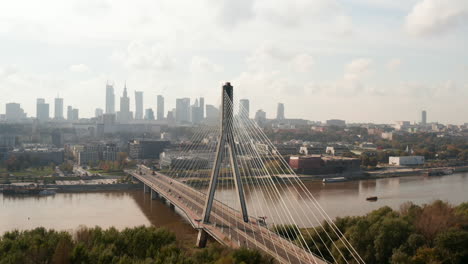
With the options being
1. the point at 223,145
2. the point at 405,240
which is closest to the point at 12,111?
the point at 223,145

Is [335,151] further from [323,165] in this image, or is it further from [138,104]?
[138,104]

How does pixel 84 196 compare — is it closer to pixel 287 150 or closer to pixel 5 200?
pixel 5 200

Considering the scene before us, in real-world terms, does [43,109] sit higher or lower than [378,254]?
higher

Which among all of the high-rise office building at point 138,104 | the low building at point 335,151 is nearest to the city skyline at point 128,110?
the high-rise office building at point 138,104

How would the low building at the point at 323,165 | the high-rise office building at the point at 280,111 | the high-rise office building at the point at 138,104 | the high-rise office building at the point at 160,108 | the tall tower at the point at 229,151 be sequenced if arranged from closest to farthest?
the tall tower at the point at 229,151, the low building at the point at 323,165, the high-rise office building at the point at 160,108, the high-rise office building at the point at 138,104, the high-rise office building at the point at 280,111

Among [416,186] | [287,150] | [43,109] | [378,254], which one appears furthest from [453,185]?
A: [43,109]

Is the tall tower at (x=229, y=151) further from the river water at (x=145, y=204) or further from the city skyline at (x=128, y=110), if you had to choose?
the city skyline at (x=128, y=110)

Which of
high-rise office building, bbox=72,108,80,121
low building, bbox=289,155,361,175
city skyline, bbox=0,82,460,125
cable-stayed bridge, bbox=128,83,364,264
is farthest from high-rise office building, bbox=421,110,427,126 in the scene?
cable-stayed bridge, bbox=128,83,364,264
